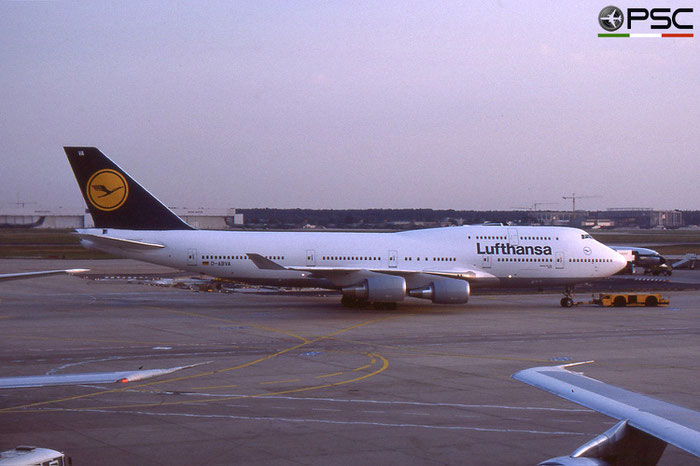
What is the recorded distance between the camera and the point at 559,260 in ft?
129

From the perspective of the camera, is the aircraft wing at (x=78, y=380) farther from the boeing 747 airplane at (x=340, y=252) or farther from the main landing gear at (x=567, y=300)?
the main landing gear at (x=567, y=300)

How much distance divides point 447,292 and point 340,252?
6170 mm

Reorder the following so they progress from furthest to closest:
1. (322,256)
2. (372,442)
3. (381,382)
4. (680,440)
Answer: (322,256), (381,382), (372,442), (680,440)

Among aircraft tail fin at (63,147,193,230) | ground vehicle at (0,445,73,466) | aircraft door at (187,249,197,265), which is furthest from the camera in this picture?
aircraft door at (187,249,197,265)

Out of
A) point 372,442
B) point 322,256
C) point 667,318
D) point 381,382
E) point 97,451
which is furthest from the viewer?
point 322,256

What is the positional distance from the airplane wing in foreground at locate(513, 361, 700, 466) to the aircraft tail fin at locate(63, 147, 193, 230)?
3109cm

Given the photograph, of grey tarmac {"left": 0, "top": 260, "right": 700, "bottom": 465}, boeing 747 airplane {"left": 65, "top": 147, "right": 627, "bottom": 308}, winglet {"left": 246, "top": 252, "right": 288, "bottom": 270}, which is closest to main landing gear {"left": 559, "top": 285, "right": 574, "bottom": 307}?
boeing 747 airplane {"left": 65, "top": 147, "right": 627, "bottom": 308}

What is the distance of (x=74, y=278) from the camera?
57.5 m

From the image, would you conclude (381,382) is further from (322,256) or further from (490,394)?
(322,256)

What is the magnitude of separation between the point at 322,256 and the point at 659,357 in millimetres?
18247

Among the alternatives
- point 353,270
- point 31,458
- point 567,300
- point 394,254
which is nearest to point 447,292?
point 394,254

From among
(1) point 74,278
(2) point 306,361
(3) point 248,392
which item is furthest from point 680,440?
(1) point 74,278

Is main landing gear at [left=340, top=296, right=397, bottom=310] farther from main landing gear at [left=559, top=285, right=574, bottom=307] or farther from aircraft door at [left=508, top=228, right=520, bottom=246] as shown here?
main landing gear at [left=559, top=285, right=574, bottom=307]

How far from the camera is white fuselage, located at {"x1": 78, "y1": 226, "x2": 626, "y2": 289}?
37125mm
